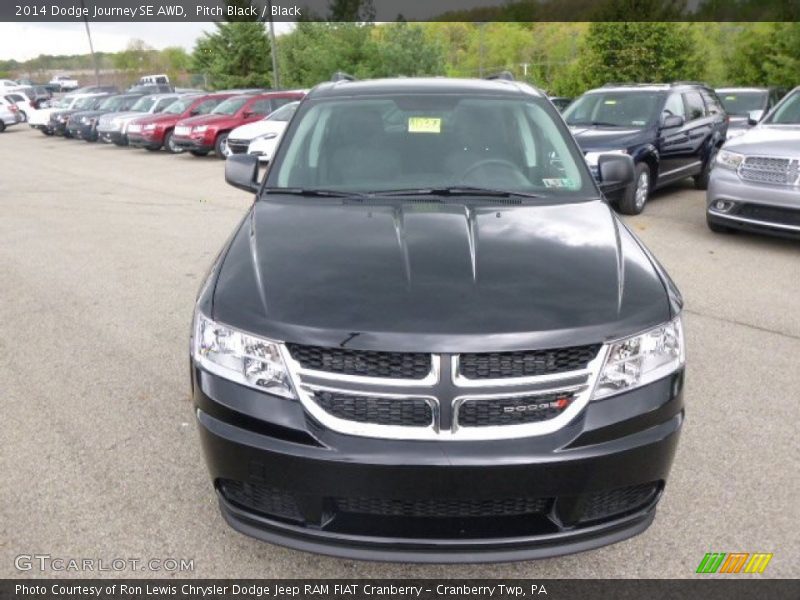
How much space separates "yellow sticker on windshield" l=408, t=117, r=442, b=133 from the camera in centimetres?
392

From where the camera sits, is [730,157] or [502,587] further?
[730,157]

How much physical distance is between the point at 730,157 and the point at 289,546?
7.11 meters

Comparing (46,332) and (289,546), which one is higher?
(289,546)

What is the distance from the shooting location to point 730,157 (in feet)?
26.0

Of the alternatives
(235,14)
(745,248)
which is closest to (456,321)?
(745,248)

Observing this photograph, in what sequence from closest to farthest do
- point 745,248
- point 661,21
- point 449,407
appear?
point 449,407
point 745,248
point 661,21

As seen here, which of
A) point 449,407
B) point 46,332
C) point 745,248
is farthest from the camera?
point 745,248

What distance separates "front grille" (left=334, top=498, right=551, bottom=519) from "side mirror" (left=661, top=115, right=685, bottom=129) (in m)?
8.77

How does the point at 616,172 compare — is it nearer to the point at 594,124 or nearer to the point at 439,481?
the point at 439,481

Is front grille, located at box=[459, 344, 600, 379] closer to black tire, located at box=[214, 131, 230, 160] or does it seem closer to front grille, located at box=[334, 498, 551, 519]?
front grille, located at box=[334, 498, 551, 519]

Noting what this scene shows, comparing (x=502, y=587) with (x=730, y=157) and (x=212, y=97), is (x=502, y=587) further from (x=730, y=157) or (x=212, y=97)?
(x=212, y=97)

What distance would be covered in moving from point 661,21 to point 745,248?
23.0 metres

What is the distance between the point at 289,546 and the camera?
244 centimetres

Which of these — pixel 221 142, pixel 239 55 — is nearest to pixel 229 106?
pixel 221 142
